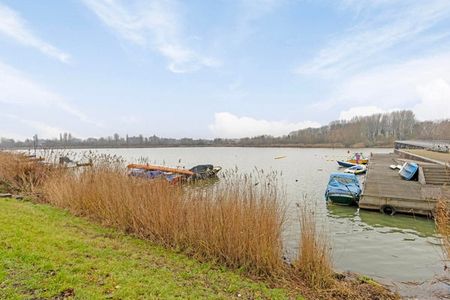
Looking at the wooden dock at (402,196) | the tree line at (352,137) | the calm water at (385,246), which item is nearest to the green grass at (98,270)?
the calm water at (385,246)

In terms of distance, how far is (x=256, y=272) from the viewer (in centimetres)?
504

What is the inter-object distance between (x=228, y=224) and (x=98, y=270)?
7.64 ft

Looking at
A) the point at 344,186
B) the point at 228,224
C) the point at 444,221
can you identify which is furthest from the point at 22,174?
the point at 344,186

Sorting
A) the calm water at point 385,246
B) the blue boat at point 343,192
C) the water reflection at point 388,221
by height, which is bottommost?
the water reflection at point 388,221

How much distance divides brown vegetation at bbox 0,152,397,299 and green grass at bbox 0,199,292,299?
1.27 feet

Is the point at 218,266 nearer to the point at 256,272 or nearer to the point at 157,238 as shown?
the point at 256,272

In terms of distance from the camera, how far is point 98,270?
13.9 feet

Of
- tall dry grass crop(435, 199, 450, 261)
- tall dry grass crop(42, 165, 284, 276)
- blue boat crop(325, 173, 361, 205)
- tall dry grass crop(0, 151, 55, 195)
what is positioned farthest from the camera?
blue boat crop(325, 173, 361, 205)

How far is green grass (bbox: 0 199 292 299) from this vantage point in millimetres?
3631

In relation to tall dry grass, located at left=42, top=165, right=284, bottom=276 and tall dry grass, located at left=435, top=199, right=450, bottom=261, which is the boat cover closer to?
tall dry grass, located at left=42, top=165, right=284, bottom=276

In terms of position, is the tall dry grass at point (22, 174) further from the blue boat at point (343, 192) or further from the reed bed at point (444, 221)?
the blue boat at point (343, 192)

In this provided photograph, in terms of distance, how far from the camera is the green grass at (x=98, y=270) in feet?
11.9

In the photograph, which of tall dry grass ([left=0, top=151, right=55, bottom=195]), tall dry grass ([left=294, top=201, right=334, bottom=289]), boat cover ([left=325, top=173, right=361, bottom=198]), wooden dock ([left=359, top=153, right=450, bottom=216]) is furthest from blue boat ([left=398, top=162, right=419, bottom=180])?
tall dry grass ([left=0, top=151, right=55, bottom=195])

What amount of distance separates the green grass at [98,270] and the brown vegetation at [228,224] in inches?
15.2
